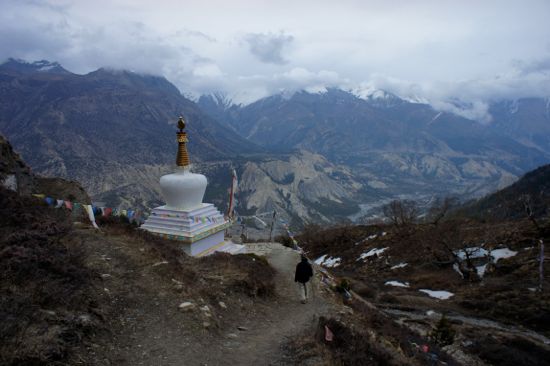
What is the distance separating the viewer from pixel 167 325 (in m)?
9.70

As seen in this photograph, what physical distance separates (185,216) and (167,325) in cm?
1052

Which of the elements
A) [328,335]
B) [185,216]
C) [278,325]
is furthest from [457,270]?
[328,335]

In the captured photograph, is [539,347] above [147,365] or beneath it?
beneath

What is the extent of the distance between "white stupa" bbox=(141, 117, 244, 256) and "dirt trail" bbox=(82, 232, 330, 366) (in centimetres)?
465

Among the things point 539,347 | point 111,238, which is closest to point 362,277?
point 539,347

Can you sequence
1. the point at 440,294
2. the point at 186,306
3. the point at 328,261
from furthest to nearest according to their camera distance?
the point at 328,261, the point at 440,294, the point at 186,306

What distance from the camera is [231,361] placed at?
8.77 metres

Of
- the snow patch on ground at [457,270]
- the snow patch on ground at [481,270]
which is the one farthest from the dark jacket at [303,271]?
the snow patch on ground at [457,270]

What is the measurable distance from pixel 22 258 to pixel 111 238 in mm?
6223

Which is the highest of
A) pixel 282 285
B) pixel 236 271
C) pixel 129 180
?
pixel 236 271

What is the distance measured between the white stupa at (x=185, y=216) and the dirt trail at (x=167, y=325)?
15.2ft

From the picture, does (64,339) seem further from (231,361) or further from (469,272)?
(469,272)

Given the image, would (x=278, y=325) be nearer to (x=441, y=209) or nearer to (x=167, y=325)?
(x=167, y=325)

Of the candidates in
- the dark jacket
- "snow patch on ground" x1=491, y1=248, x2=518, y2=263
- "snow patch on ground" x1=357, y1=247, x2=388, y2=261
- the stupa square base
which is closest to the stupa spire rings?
the stupa square base
